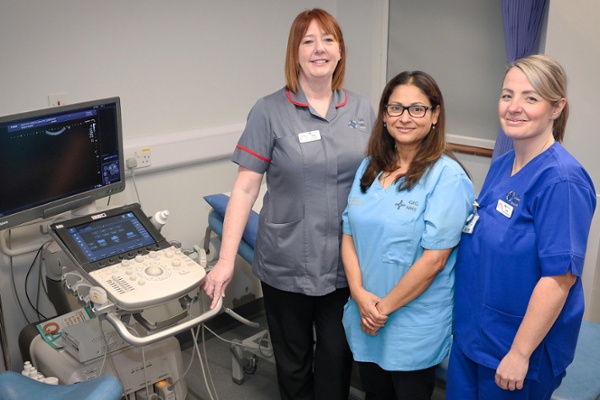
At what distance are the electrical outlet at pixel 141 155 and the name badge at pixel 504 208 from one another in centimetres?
165

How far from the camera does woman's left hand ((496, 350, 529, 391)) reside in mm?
1594

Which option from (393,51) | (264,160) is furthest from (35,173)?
(393,51)

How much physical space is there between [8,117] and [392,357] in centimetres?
134

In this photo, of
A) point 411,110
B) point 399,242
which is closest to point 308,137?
point 411,110

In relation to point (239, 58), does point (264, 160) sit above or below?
below

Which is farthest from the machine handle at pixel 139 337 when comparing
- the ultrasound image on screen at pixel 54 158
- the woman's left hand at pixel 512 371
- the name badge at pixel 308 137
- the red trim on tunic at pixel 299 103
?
the woman's left hand at pixel 512 371

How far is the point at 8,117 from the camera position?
187 centimetres

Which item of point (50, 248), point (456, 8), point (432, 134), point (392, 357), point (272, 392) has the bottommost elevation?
point (272, 392)

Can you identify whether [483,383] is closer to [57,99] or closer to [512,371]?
[512,371]

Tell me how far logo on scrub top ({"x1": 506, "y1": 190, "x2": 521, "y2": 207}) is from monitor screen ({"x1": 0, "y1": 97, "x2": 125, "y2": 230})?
51.9 inches

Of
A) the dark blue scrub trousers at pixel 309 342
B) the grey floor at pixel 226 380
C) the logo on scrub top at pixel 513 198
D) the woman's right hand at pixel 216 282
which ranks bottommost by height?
the grey floor at pixel 226 380

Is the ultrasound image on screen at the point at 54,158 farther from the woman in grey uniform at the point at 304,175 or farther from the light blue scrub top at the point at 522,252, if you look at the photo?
the light blue scrub top at the point at 522,252

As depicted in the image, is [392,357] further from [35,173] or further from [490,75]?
[490,75]

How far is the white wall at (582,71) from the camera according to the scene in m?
2.42
